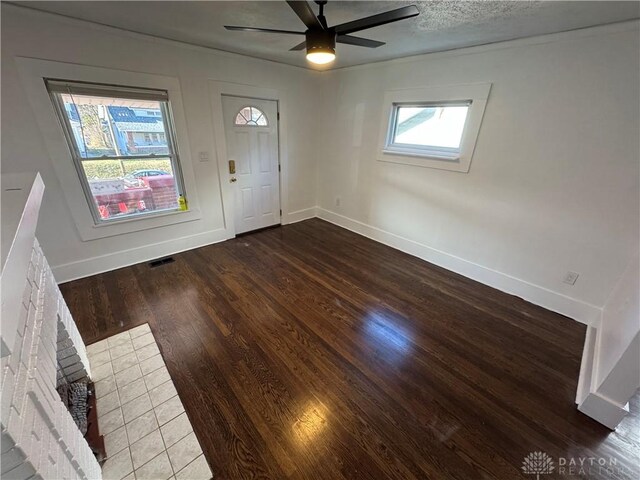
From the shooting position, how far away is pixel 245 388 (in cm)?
171

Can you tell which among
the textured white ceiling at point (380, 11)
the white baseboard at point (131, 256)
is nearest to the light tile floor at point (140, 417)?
the white baseboard at point (131, 256)

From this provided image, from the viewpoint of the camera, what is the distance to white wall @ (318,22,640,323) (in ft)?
6.55

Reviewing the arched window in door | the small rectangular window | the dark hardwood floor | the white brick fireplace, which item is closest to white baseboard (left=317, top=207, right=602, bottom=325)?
the dark hardwood floor

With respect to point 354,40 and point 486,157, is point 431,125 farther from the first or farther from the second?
point 354,40

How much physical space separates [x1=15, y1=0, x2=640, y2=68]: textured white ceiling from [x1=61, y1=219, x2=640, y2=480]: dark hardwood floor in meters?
2.31

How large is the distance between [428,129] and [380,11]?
157 cm

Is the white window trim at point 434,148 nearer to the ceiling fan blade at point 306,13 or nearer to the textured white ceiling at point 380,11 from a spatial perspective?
the textured white ceiling at point 380,11

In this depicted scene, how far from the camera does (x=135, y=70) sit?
2.51m

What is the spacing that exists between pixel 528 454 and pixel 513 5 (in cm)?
270

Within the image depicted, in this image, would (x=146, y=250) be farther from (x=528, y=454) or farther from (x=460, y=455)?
(x=528, y=454)

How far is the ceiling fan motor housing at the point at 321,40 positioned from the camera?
166cm

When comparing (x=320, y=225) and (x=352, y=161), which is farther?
(x=320, y=225)

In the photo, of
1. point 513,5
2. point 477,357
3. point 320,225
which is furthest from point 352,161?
point 477,357

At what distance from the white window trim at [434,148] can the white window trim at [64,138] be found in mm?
2442
